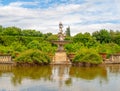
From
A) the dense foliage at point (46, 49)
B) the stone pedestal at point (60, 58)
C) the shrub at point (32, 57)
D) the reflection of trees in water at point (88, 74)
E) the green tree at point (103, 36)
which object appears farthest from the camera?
the green tree at point (103, 36)

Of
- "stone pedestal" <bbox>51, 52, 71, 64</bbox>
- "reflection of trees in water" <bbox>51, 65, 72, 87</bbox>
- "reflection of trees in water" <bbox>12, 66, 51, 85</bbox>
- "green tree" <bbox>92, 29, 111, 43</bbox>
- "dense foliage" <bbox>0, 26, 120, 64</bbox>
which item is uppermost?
"green tree" <bbox>92, 29, 111, 43</bbox>

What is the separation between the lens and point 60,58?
24.2 metres

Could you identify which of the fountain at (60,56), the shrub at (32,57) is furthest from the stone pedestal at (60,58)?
the shrub at (32,57)

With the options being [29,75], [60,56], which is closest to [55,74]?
[29,75]

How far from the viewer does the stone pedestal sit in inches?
931

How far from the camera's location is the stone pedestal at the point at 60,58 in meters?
23.6

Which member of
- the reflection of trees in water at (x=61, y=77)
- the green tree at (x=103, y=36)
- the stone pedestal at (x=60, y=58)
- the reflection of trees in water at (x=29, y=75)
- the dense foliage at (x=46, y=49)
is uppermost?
the green tree at (x=103, y=36)

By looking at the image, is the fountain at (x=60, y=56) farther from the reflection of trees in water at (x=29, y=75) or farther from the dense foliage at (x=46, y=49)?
the reflection of trees in water at (x=29, y=75)

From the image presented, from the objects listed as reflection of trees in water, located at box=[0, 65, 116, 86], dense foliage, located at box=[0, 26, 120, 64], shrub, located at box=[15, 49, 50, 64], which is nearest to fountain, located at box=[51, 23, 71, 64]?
dense foliage, located at box=[0, 26, 120, 64]

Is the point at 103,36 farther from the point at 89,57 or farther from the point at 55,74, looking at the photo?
the point at 55,74

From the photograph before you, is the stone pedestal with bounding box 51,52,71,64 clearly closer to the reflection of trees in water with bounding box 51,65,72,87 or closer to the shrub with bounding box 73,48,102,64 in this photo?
the shrub with bounding box 73,48,102,64

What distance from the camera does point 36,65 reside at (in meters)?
22.1

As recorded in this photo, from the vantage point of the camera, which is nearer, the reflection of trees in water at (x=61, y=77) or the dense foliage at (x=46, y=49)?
the reflection of trees in water at (x=61, y=77)

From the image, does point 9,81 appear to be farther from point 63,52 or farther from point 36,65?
point 63,52
